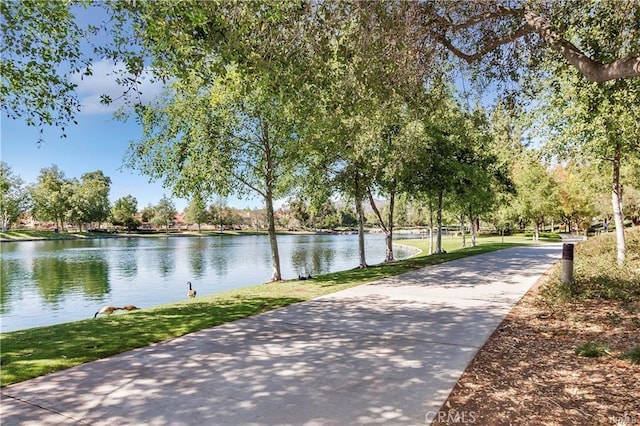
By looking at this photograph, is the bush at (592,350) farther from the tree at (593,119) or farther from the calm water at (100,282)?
the calm water at (100,282)

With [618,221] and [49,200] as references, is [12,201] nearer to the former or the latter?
[49,200]

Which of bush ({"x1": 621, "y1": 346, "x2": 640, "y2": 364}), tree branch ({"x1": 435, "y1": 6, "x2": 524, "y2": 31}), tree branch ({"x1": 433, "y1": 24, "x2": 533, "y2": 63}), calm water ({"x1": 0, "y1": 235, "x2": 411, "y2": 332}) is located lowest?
calm water ({"x1": 0, "y1": 235, "x2": 411, "y2": 332})

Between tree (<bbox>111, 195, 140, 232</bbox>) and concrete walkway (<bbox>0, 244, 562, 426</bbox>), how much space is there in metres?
93.2

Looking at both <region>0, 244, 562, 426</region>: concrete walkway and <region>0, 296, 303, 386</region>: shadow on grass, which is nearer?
<region>0, 244, 562, 426</region>: concrete walkway

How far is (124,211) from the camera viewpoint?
3516 inches

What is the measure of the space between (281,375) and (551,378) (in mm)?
2852

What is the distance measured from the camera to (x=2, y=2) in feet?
19.1

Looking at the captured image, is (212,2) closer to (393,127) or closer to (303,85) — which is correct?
(303,85)

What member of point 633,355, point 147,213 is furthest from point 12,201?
point 633,355

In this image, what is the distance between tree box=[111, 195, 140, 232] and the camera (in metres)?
89.6

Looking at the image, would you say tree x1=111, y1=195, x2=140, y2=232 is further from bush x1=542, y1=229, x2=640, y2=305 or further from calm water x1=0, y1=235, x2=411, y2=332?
bush x1=542, y1=229, x2=640, y2=305

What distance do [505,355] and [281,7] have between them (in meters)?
5.50

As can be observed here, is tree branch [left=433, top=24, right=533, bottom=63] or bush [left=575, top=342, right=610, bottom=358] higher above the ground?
tree branch [left=433, top=24, right=533, bottom=63]

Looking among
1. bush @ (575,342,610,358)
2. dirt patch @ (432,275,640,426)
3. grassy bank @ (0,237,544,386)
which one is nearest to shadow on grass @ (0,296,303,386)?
grassy bank @ (0,237,544,386)
